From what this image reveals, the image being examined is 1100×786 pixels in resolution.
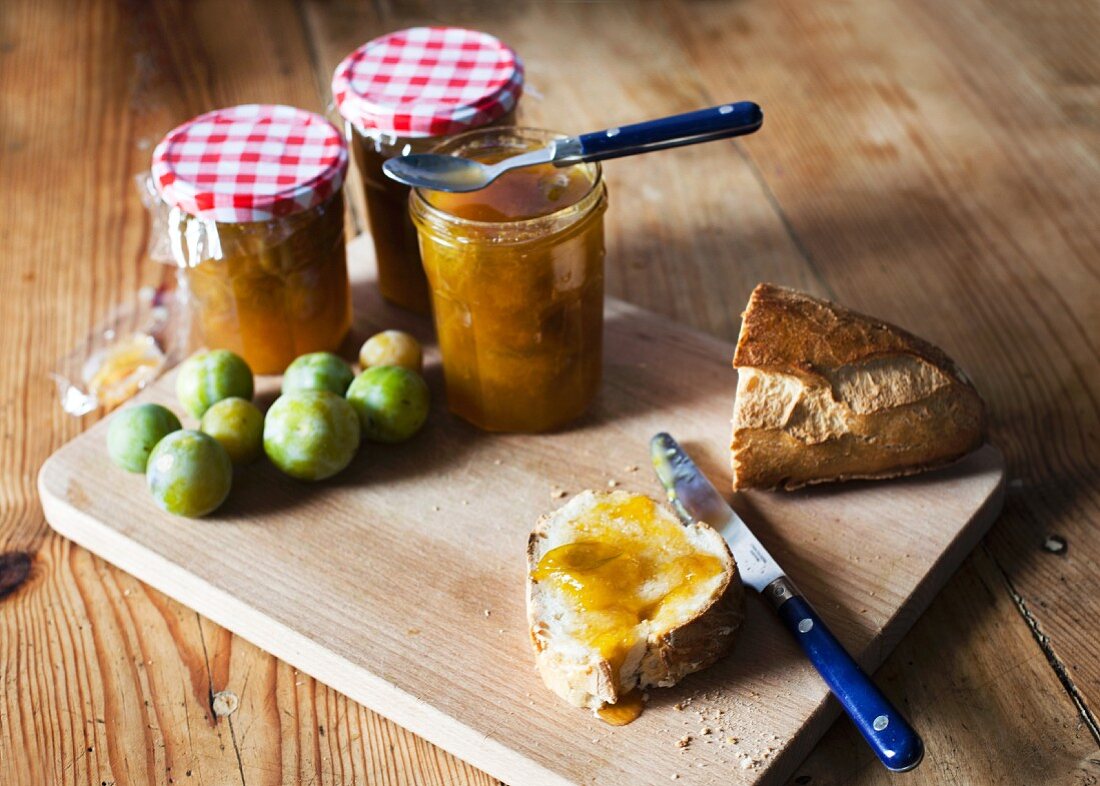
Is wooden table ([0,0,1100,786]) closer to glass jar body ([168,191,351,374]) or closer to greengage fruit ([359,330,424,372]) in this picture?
glass jar body ([168,191,351,374])

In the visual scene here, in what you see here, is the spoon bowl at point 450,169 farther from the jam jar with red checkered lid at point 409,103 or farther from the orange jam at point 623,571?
the orange jam at point 623,571

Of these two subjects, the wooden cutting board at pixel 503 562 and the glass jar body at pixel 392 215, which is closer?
the wooden cutting board at pixel 503 562

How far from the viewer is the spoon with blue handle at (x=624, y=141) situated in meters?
1.82

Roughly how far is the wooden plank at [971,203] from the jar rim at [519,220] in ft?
2.42

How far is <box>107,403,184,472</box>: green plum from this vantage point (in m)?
1.91

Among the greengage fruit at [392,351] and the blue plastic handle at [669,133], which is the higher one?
the blue plastic handle at [669,133]

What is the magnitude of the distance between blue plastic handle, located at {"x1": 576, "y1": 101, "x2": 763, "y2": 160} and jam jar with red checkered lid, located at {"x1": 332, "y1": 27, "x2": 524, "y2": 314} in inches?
11.2

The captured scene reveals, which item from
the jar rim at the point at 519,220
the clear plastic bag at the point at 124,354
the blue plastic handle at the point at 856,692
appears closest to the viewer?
the blue plastic handle at the point at 856,692

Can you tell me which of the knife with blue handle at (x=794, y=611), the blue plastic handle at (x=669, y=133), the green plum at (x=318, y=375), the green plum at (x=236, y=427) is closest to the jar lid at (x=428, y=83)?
the blue plastic handle at (x=669, y=133)

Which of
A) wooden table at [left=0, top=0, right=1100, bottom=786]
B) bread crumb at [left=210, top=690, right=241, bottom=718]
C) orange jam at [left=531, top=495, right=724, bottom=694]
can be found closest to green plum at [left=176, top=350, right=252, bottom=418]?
wooden table at [left=0, top=0, right=1100, bottom=786]

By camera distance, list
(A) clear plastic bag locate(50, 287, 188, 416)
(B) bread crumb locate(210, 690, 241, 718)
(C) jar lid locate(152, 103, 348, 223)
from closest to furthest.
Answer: (B) bread crumb locate(210, 690, 241, 718) → (C) jar lid locate(152, 103, 348, 223) → (A) clear plastic bag locate(50, 287, 188, 416)

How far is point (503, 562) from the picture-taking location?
5.88 feet

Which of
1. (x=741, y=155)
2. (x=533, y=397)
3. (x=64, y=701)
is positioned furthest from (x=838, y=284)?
(x=64, y=701)

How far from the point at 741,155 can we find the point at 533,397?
1.09m
